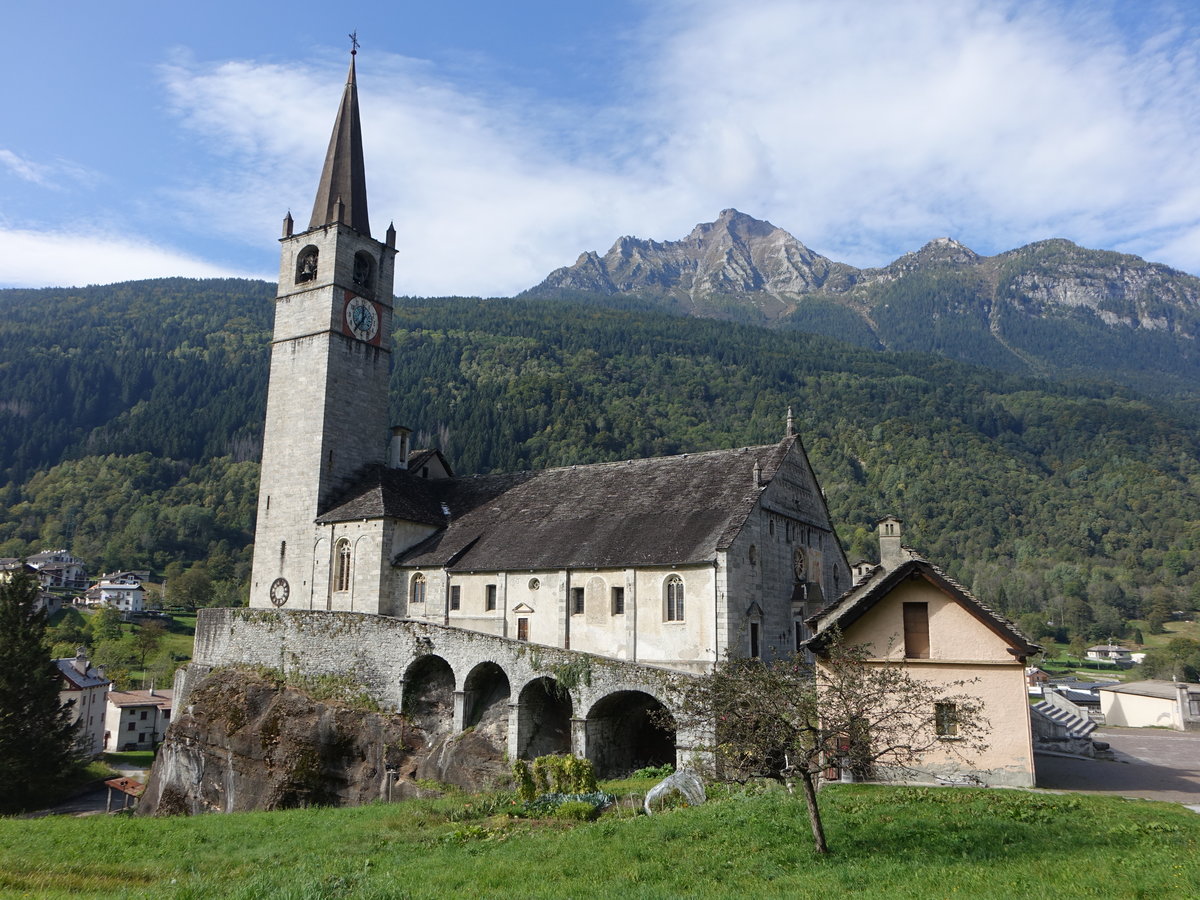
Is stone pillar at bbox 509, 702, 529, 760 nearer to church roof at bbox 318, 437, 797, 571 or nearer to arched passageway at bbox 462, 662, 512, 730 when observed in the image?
arched passageway at bbox 462, 662, 512, 730

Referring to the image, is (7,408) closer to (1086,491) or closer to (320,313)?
(320,313)

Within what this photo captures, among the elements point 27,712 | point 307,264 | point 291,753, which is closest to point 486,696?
point 291,753

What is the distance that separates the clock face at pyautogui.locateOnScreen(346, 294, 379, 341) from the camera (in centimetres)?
4766

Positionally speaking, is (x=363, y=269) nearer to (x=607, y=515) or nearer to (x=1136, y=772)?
(x=607, y=515)

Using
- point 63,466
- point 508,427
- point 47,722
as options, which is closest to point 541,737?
point 47,722

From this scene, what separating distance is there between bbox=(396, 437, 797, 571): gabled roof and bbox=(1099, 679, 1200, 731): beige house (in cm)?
2597

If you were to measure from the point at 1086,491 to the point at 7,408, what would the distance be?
660 feet

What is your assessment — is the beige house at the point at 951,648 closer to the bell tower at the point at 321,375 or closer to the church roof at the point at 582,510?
the church roof at the point at 582,510

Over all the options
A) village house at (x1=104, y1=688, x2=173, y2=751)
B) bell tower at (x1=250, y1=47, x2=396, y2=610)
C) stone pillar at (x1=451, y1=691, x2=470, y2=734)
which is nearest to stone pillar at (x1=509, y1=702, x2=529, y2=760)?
stone pillar at (x1=451, y1=691, x2=470, y2=734)

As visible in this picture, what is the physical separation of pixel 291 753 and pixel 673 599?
16.7m

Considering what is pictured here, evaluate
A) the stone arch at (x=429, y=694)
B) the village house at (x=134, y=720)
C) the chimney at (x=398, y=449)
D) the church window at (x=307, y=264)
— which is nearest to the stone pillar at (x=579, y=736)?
the stone arch at (x=429, y=694)

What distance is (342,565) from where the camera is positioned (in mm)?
43625

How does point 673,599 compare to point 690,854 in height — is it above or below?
above

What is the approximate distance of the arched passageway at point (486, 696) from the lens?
33.5 metres
